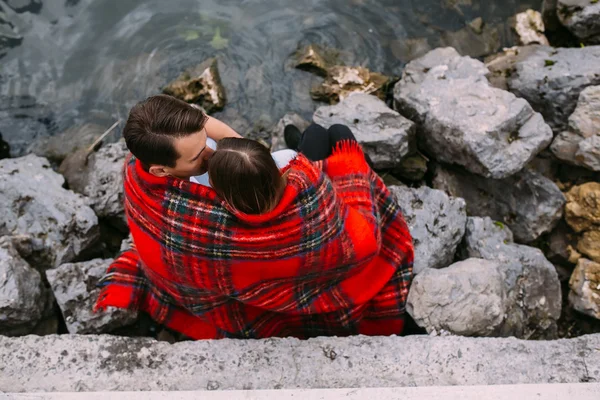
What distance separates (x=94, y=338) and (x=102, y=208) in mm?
1019

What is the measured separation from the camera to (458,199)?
2959mm

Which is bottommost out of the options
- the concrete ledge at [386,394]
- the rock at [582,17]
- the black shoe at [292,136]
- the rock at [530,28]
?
the concrete ledge at [386,394]

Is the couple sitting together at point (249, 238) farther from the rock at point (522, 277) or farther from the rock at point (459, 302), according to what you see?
the rock at point (522, 277)

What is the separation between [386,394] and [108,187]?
2.01m

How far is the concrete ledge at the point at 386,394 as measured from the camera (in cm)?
196

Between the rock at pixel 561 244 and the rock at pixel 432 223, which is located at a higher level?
the rock at pixel 432 223

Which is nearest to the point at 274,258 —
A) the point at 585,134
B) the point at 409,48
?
the point at 585,134

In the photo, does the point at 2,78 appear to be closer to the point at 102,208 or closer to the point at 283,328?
the point at 102,208

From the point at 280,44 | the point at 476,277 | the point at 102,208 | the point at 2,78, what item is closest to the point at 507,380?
the point at 476,277

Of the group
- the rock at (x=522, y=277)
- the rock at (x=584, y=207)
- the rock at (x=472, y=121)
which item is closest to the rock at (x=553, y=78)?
the rock at (x=472, y=121)

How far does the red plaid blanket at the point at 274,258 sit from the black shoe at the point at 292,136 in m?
0.47

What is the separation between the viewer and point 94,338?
7.54 feet

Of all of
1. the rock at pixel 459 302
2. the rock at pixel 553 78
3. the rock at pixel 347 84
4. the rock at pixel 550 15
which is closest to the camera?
the rock at pixel 459 302

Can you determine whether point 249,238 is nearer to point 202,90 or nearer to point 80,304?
point 80,304
